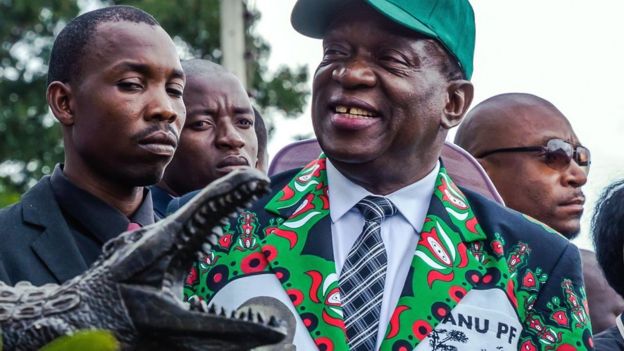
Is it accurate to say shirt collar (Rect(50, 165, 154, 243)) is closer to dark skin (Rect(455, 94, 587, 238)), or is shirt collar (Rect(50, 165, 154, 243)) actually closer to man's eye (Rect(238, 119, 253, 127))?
man's eye (Rect(238, 119, 253, 127))

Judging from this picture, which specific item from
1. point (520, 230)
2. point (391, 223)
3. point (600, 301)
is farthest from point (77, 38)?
point (600, 301)

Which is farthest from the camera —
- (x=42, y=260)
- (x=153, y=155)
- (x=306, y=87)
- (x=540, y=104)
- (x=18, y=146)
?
(x=306, y=87)

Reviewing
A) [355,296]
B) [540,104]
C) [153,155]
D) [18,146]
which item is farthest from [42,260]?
[18,146]

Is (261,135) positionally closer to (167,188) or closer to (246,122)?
(246,122)

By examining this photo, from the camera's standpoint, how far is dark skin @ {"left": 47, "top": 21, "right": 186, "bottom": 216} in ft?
15.1

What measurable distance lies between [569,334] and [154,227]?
5.36 ft

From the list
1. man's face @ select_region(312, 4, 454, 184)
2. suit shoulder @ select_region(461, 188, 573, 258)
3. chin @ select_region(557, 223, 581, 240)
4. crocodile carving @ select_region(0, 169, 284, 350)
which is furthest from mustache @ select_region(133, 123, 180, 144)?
chin @ select_region(557, 223, 581, 240)

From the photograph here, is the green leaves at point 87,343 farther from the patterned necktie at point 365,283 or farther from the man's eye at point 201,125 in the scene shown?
the man's eye at point 201,125

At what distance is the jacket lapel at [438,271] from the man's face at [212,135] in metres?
1.69

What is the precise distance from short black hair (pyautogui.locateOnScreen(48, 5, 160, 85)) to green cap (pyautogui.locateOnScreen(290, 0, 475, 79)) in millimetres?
523

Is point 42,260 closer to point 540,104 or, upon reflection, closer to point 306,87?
point 540,104

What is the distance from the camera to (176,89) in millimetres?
4734

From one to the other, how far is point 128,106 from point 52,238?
521 mm

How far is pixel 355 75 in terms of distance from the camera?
4.65 metres
